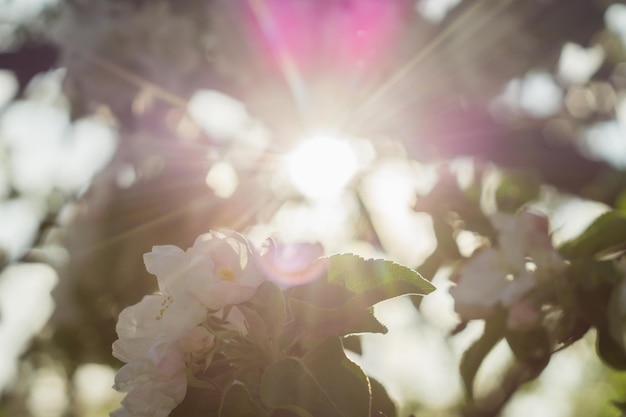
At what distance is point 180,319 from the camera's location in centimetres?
96

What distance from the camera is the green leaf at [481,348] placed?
4.88 ft

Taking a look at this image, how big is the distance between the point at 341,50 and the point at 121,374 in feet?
7.00

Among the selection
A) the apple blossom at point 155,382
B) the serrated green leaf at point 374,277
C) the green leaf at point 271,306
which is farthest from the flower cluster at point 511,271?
the apple blossom at point 155,382

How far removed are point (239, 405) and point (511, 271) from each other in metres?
0.85

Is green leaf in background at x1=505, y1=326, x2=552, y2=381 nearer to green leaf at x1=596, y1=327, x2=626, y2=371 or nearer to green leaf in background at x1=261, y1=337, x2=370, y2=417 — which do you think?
green leaf at x1=596, y1=327, x2=626, y2=371

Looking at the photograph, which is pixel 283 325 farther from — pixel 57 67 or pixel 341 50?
pixel 57 67

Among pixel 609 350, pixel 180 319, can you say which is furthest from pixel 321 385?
pixel 609 350

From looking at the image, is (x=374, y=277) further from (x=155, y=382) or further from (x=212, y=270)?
(x=155, y=382)

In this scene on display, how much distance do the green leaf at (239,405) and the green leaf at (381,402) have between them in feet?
0.79

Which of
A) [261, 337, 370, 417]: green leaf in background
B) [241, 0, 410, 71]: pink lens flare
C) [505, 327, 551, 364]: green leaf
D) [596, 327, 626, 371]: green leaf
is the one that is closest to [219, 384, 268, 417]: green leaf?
[261, 337, 370, 417]: green leaf in background

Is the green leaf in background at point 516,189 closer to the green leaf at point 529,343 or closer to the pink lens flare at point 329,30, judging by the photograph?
the green leaf at point 529,343

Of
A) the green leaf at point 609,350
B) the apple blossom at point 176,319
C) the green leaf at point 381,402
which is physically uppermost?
the apple blossom at point 176,319

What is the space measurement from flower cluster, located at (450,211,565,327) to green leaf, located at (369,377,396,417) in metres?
0.43

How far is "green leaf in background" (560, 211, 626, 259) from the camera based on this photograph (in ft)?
4.66
